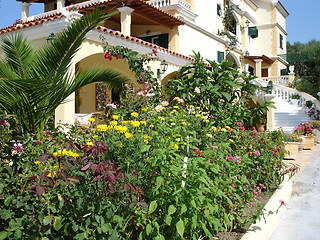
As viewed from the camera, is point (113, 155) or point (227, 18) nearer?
point (113, 155)

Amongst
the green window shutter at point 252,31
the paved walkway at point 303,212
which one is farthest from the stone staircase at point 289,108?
the paved walkway at point 303,212

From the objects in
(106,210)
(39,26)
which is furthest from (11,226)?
(39,26)

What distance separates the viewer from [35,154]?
274cm

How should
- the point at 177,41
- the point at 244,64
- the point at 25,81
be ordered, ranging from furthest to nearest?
1. the point at 244,64
2. the point at 177,41
3. the point at 25,81

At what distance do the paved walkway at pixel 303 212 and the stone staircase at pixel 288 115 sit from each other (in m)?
10.5

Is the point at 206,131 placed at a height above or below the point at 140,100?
below

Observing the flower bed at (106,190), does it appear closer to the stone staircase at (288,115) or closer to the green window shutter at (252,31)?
the stone staircase at (288,115)

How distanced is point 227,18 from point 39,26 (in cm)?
1561

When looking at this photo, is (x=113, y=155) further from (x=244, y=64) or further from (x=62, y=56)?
(x=244, y=64)

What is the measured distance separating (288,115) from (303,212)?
51.1ft

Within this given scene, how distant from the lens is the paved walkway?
413cm

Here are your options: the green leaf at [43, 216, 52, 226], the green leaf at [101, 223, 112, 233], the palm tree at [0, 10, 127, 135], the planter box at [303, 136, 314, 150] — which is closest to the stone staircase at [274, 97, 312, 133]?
the planter box at [303, 136, 314, 150]

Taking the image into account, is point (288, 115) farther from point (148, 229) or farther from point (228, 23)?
point (148, 229)

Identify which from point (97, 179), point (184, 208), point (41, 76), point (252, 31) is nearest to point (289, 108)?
point (252, 31)
